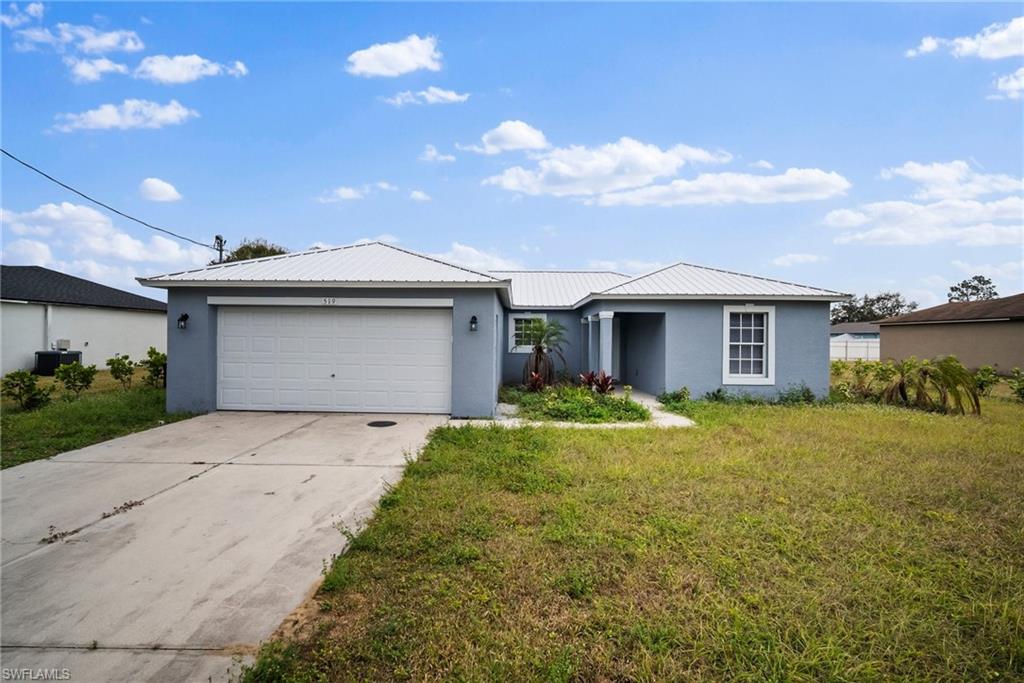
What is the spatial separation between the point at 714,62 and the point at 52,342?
2390 cm

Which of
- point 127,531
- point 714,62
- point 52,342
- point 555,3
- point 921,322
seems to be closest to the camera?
point 127,531

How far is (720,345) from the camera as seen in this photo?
11.4 m

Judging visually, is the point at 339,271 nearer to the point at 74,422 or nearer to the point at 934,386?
the point at 74,422

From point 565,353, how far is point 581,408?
238 inches

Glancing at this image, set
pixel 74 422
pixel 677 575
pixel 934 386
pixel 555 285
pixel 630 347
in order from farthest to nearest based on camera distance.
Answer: pixel 555 285 → pixel 630 347 → pixel 934 386 → pixel 74 422 → pixel 677 575

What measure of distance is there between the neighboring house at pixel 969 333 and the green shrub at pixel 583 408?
1917cm

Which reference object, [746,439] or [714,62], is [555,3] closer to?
[714,62]

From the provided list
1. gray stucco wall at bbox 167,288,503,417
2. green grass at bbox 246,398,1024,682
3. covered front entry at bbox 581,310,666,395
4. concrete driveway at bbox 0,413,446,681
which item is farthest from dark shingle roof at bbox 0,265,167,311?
green grass at bbox 246,398,1024,682

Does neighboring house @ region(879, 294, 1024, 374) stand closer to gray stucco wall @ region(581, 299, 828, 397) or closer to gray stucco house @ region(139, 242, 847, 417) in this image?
gray stucco wall @ region(581, 299, 828, 397)

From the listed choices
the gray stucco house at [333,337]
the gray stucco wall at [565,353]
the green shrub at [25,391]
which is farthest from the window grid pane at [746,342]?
the green shrub at [25,391]

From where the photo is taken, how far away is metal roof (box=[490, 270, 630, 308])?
1551cm

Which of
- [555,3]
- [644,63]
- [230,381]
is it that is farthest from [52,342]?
[644,63]

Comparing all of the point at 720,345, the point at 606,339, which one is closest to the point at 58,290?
the point at 606,339

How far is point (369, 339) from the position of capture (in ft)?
31.5
